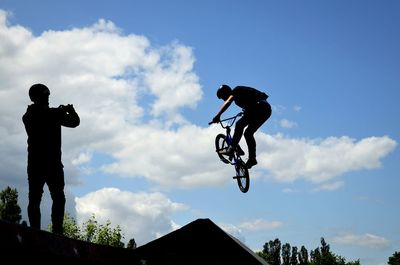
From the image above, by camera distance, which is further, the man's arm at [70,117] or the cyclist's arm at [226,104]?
the cyclist's arm at [226,104]

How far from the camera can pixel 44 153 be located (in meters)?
5.53

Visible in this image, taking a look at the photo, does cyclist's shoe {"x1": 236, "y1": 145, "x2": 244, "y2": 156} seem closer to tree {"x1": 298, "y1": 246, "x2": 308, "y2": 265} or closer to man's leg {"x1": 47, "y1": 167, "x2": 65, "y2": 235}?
man's leg {"x1": 47, "y1": 167, "x2": 65, "y2": 235}

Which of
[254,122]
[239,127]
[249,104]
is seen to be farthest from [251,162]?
[249,104]

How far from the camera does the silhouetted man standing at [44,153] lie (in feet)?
18.0

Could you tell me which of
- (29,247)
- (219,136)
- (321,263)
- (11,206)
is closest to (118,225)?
(11,206)

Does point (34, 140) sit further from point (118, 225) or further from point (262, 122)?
point (118, 225)

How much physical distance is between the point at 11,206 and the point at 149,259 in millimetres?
54482

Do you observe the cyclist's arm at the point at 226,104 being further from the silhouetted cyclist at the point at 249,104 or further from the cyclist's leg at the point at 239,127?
the cyclist's leg at the point at 239,127

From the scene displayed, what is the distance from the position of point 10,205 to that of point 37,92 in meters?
52.4

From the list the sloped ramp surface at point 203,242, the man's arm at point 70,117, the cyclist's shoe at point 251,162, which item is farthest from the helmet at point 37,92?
the cyclist's shoe at point 251,162

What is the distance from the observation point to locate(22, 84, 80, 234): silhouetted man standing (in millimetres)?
5500

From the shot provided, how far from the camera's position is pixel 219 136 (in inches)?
479

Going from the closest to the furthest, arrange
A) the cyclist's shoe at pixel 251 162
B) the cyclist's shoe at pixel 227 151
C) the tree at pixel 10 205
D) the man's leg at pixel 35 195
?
1. the man's leg at pixel 35 195
2. the cyclist's shoe at pixel 251 162
3. the cyclist's shoe at pixel 227 151
4. the tree at pixel 10 205

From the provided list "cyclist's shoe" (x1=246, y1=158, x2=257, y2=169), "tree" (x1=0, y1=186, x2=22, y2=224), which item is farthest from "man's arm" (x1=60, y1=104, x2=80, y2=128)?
"tree" (x1=0, y1=186, x2=22, y2=224)
